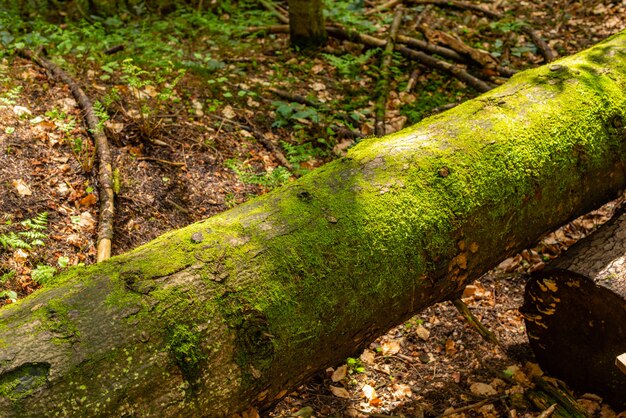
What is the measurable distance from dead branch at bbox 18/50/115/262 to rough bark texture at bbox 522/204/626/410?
264 cm

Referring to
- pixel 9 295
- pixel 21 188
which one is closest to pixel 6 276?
pixel 9 295

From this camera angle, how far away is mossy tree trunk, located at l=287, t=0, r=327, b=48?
609 cm

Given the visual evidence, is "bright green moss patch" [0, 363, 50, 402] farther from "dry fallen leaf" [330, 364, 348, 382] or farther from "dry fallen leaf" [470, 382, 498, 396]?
"dry fallen leaf" [470, 382, 498, 396]

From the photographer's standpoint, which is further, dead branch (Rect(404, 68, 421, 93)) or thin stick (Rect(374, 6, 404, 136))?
dead branch (Rect(404, 68, 421, 93))

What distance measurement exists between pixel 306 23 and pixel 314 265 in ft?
15.0

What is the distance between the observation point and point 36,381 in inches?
69.6

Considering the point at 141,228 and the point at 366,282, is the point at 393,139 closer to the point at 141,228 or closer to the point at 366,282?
the point at 366,282

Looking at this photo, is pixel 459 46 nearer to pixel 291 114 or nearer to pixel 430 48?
pixel 430 48

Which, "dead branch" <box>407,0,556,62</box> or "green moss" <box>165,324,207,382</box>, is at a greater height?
"dead branch" <box>407,0,556,62</box>

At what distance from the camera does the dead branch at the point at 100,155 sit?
11.5 feet

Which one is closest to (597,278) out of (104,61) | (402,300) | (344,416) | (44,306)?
(402,300)

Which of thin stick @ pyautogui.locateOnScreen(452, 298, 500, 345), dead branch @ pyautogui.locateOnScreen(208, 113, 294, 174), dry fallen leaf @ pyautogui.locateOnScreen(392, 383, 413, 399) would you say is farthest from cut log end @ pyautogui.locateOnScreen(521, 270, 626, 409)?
dead branch @ pyautogui.locateOnScreen(208, 113, 294, 174)

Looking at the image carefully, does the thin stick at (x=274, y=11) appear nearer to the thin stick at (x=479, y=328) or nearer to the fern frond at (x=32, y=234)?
the fern frond at (x=32, y=234)

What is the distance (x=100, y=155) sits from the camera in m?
4.05
